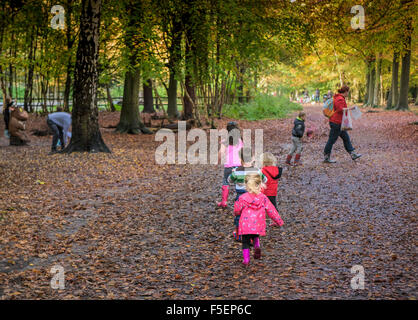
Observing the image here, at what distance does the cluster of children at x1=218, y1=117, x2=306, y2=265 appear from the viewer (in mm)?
5531

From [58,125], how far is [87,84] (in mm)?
2102

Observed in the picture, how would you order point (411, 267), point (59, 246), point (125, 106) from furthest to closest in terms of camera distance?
point (125, 106) < point (59, 246) < point (411, 267)

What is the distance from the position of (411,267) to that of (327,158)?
25.8 ft

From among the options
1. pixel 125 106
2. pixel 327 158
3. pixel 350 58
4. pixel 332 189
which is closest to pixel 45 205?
pixel 332 189

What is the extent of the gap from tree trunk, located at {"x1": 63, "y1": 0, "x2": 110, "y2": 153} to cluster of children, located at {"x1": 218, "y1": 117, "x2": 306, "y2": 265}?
6.70m

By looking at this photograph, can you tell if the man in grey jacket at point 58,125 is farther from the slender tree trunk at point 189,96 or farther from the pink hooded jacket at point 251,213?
the pink hooded jacket at point 251,213

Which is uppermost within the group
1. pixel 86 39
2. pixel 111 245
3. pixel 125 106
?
pixel 86 39

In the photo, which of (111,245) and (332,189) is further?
(332,189)

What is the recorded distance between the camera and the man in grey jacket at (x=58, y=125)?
14.8 metres

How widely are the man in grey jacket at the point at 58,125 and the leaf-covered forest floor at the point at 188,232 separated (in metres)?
1.84

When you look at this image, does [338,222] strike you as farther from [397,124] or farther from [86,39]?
[397,124]

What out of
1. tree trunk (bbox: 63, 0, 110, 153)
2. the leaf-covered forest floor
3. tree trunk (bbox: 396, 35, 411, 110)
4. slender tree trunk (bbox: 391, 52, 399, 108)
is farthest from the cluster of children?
slender tree trunk (bbox: 391, 52, 399, 108)

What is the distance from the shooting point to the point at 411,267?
17.5 ft
